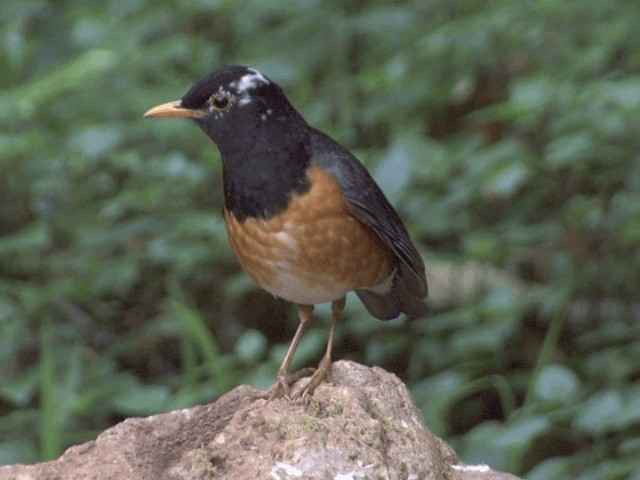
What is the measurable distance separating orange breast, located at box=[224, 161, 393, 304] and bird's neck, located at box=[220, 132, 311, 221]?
0.03 m

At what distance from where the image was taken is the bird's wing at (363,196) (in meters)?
3.30

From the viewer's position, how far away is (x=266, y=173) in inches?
126

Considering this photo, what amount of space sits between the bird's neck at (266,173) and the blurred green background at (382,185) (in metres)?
1.19

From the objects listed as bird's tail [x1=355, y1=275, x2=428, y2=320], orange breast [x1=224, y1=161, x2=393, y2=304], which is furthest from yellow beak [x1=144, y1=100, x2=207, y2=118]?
bird's tail [x1=355, y1=275, x2=428, y2=320]

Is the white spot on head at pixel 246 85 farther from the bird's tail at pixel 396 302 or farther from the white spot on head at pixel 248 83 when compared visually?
the bird's tail at pixel 396 302

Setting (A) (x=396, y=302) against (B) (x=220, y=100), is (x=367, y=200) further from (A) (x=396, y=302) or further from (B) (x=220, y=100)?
(A) (x=396, y=302)

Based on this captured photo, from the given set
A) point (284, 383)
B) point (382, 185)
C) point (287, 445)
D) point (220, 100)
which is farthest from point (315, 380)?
point (382, 185)

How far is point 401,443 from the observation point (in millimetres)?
2740

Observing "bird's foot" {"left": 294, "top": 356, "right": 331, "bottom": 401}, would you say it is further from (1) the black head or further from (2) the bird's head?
(2) the bird's head

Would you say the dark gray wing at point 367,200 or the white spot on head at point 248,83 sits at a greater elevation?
the white spot on head at point 248,83

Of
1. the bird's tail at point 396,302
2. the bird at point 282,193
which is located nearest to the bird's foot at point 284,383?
the bird at point 282,193

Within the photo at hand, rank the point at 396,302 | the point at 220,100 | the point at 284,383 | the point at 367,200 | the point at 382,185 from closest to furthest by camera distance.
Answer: the point at 284,383 < the point at 220,100 < the point at 367,200 < the point at 396,302 < the point at 382,185

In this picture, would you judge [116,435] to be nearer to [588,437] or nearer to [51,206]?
[588,437]

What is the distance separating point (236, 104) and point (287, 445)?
1.09m
